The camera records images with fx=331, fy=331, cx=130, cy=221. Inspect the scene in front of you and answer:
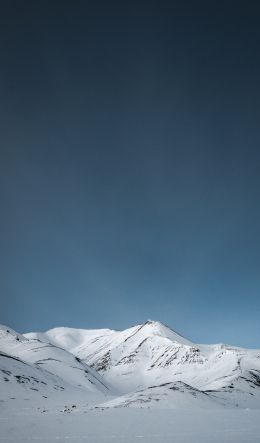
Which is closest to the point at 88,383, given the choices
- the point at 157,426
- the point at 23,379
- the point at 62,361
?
the point at 62,361

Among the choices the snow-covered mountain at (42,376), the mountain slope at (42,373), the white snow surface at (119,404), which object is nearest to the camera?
the white snow surface at (119,404)

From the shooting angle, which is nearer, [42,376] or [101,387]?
[42,376]

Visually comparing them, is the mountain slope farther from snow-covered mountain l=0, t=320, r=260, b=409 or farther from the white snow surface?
the white snow surface

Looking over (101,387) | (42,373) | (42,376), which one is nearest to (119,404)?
(42,376)

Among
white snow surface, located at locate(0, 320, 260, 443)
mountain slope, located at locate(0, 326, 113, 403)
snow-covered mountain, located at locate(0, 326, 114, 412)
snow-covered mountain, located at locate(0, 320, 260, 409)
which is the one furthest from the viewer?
mountain slope, located at locate(0, 326, 113, 403)

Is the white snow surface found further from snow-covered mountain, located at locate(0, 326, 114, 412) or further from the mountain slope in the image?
the mountain slope

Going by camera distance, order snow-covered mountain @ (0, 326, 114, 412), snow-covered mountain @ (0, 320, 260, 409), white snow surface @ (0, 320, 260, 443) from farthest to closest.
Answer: snow-covered mountain @ (0, 326, 114, 412) < snow-covered mountain @ (0, 320, 260, 409) < white snow surface @ (0, 320, 260, 443)

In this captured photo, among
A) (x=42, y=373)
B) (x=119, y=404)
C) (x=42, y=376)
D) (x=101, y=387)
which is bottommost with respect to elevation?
(x=119, y=404)

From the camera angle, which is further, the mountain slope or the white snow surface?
the mountain slope

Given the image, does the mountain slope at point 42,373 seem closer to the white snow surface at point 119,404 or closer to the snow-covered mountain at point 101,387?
the snow-covered mountain at point 101,387

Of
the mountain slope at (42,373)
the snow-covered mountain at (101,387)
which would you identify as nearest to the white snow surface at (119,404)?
the snow-covered mountain at (101,387)

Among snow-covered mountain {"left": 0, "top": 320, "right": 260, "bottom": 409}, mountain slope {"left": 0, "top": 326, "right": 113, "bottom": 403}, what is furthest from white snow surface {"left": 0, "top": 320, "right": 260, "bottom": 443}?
mountain slope {"left": 0, "top": 326, "right": 113, "bottom": 403}

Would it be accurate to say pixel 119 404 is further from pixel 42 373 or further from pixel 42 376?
pixel 42 373

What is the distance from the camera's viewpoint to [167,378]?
199125 millimetres
